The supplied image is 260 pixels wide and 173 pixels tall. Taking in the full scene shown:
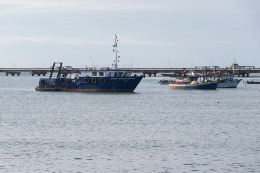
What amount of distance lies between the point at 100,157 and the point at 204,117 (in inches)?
891

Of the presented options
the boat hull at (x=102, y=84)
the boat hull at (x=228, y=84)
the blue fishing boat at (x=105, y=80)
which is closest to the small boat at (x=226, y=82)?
the boat hull at (x=228, y=84)

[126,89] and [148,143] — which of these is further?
[126,89]

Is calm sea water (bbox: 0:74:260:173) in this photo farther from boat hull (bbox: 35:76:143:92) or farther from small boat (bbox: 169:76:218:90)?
small boat (bbox: 169:76:218:90)

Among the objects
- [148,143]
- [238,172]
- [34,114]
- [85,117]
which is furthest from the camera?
[34,114]

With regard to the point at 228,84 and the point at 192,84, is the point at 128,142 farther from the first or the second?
the point at 228,84

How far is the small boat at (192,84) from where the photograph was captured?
102 meters

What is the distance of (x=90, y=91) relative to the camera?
81.1 m

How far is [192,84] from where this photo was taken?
102750 millimetres

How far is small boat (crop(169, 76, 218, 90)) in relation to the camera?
102125 mm

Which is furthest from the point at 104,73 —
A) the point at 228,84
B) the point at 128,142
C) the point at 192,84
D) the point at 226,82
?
the point at 228,84

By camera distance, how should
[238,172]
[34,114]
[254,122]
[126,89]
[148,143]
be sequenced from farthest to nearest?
1. [126,89]
2. [34,114]
3. [254,122]
4. [148,143]
5. [238,172]

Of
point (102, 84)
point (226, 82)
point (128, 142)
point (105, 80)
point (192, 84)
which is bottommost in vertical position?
point (128, 142)

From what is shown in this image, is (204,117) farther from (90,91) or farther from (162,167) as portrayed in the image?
(90,91)

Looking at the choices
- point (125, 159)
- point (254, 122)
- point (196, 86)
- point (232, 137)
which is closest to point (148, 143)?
point (125, 159)
